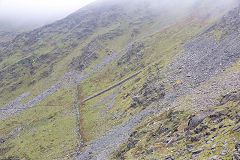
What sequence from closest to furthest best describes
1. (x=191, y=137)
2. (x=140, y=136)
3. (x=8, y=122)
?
(x=191, y=137), (x=140, y=136), (x=8, y=122)

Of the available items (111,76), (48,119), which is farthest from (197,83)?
(111,76)

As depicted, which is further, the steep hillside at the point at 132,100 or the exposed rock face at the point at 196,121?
the exposed rock face at the point at 196,121

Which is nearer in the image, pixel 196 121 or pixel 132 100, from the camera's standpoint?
pixel 196 121

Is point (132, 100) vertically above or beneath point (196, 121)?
beneath

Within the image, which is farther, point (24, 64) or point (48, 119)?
point (24, 64)

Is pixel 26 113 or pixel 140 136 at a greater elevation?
A: pixel 140 136

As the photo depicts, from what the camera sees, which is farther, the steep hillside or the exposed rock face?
the exposed rock face

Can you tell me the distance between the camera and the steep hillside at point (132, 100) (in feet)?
86.5

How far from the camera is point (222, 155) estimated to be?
17.4 meters

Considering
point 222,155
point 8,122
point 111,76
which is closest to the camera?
point 222,155

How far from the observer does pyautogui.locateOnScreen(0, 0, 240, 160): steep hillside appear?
26.4 m

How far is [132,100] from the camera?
66688mm

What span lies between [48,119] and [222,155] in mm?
83058

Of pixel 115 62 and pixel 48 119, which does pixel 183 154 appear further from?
pixel 115 62
